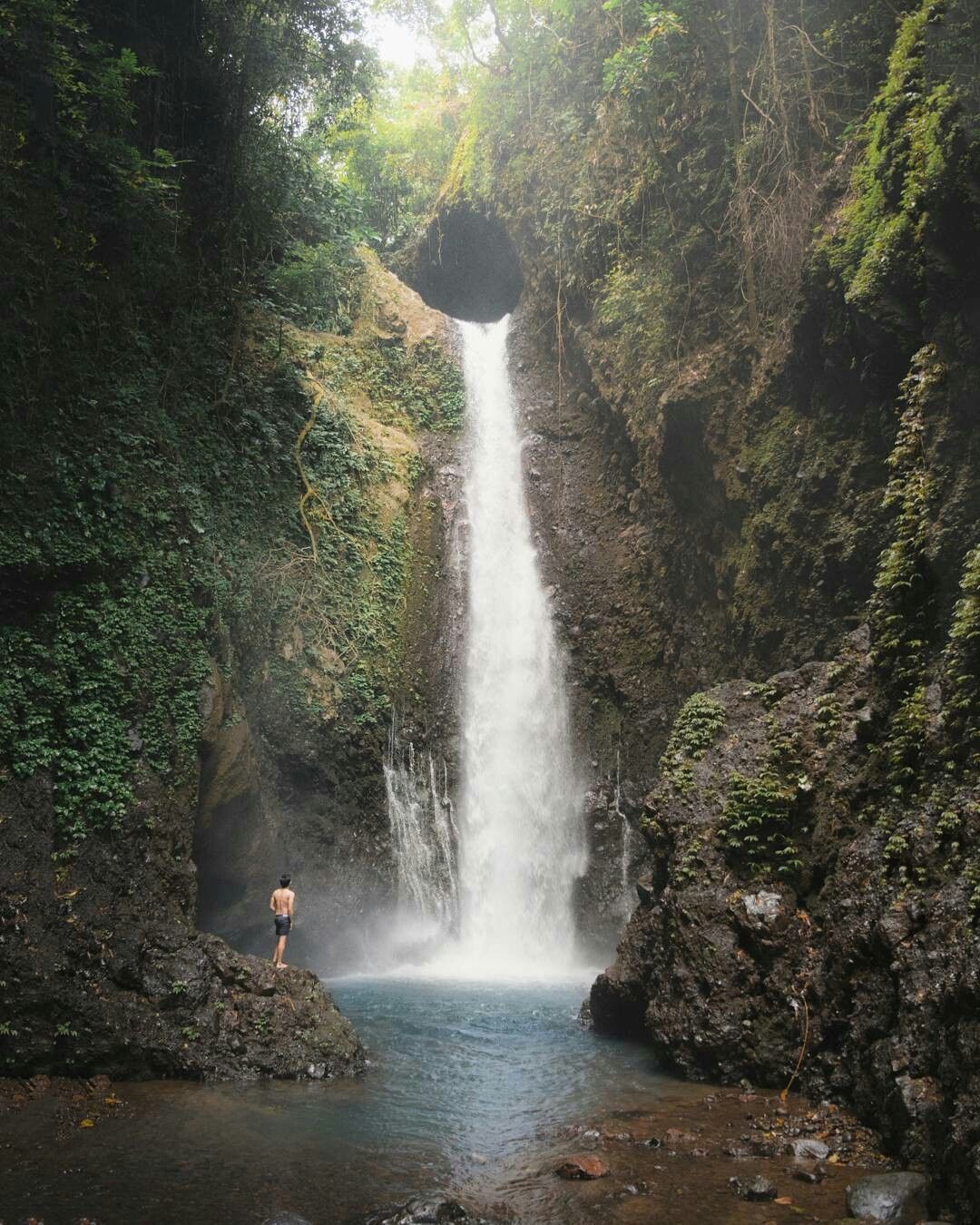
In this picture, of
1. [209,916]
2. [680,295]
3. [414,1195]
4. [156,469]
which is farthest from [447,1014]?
[680,295]

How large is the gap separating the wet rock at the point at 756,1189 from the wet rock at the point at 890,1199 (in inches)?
17.8

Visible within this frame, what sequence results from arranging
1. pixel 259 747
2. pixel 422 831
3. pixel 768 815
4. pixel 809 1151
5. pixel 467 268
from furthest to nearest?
pixel 467 268, pixel 422 831, pixel 259 747, pixel 768 815, pixel 809 1151

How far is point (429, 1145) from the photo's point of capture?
623 cm

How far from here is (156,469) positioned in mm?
10672

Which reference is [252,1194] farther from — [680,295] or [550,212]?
[550,212]

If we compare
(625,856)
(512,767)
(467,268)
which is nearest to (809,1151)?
(625,856)

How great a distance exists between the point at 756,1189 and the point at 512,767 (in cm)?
953

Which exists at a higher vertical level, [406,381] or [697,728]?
[406,381]

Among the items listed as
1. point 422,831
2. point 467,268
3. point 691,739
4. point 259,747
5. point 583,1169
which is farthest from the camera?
point 467,268

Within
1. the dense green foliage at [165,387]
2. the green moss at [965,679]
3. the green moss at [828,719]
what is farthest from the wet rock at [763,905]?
the dense green foliage at [165,387]

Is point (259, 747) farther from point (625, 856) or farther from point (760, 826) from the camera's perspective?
point (760, 826)

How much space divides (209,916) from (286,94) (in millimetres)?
14371

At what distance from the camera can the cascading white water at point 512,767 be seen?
13.5 metres

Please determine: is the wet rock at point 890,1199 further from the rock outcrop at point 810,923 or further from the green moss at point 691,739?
the green moss at point 691,739
